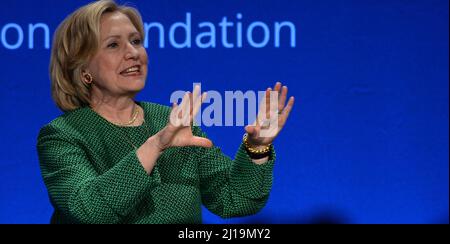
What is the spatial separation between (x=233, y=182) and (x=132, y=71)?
0.33 metres

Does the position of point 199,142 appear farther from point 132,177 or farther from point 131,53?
point 131,53

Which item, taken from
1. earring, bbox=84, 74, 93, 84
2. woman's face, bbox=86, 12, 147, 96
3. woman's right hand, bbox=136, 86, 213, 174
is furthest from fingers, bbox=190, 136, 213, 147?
earring, bbox=84, 74, 93, 84

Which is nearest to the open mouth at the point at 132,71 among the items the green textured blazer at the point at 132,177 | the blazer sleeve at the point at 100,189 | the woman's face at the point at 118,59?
the woman's face at the point at 118,59

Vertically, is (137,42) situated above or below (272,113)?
above

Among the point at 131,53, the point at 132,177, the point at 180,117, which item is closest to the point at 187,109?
the point at 180,117

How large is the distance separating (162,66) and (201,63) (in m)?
0.14

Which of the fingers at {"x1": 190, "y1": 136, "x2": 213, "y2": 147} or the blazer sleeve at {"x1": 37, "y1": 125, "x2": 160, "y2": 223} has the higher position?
the fingers at {"x1": 190, "y1": 136, "x2": 213, "y2": 147}

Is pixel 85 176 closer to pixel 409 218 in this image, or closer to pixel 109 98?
pixel 109 98

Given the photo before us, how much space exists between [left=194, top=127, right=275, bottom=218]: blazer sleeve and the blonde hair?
0.92ft

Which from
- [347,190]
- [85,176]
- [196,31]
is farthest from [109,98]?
[347,190]

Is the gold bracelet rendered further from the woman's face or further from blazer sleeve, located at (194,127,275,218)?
the woman's face

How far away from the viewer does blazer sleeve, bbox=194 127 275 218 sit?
6.29 feet

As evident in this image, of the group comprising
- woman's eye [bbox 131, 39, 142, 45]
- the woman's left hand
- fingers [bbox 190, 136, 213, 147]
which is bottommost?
fingers [bbox 190, 136, 213, 147]

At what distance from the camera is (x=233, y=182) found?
A: 1968 mm
